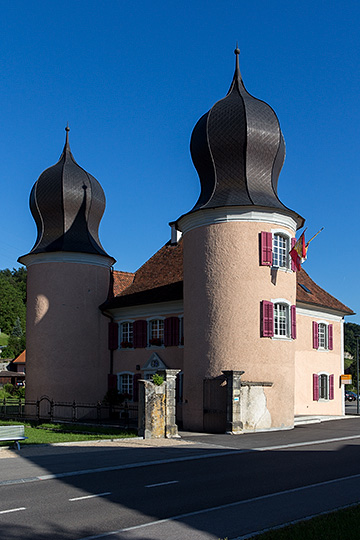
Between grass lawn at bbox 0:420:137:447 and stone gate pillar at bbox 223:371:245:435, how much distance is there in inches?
→ 134

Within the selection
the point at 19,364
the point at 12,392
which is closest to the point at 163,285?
the point at 12,392

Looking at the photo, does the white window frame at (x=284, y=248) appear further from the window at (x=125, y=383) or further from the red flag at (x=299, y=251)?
the window at (x=125, y=383)

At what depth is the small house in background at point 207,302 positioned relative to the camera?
24156 millimetres

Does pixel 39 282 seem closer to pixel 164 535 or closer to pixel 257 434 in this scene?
pixel 257 434

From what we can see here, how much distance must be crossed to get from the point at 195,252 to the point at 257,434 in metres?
7.53

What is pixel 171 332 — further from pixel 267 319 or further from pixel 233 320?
pixel 267 319

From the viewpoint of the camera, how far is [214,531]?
8070mm

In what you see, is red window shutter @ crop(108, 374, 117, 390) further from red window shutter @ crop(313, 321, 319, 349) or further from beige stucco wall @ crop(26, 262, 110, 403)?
red window shutter @ crop(313, 321, 319, 349)

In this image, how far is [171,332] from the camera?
2873cm

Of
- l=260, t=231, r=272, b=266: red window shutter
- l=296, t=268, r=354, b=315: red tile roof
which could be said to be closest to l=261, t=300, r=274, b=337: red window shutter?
l=260, t=231, r=272, b=266: red window shutter

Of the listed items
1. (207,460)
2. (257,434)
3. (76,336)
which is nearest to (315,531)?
(207,460)

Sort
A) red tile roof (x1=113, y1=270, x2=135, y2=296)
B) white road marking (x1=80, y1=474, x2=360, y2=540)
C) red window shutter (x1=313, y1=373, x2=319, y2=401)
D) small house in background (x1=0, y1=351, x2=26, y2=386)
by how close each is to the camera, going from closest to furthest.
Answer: white road marking (x1=80, y1=474, x2=360, y2=540) < red window shutter (x1=313, y1=373, x2=319, y2=401) < red tile roof (x1=113, y1=270, x2=135, y2=296) < small house in background (x1=0, y1=351, x2=26, y2=386)

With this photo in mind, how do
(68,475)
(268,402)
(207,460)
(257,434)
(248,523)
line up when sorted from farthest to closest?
(268,402) < (257,434) < (207,460) < (68,475) < (248,523)

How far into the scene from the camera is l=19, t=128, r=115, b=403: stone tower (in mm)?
31328
